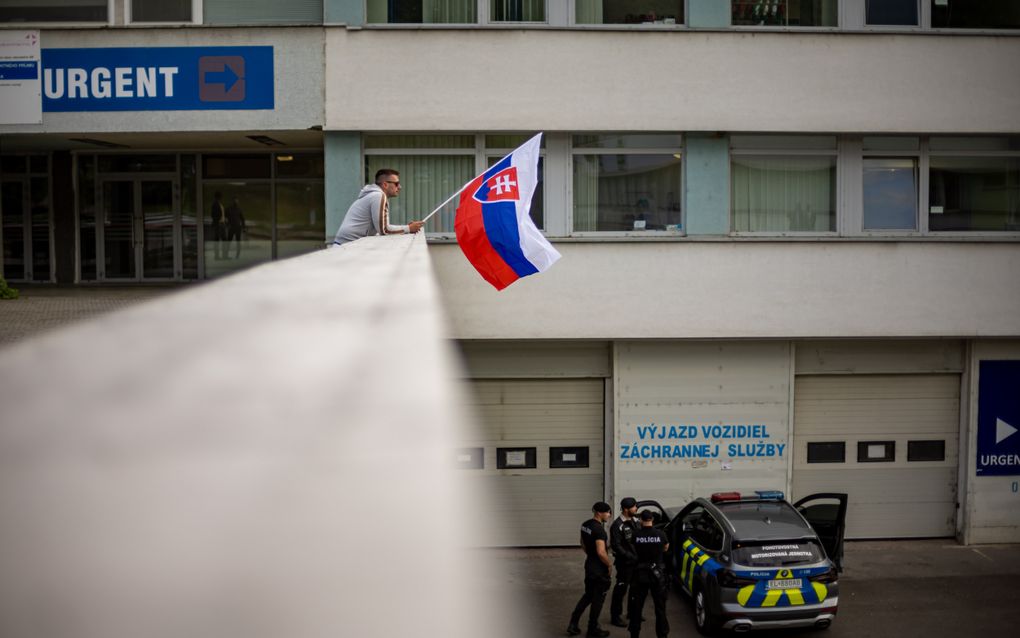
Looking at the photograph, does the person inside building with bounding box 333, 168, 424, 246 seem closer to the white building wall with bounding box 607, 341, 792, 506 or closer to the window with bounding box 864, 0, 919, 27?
the white building wall with bounding box 607, 341, 792, 506

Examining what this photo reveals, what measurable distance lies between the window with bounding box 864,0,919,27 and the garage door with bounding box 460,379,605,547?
22.4 feet

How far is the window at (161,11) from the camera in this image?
1452 cm

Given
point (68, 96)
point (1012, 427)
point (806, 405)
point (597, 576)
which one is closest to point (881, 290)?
point (806, 405)

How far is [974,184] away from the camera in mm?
15359

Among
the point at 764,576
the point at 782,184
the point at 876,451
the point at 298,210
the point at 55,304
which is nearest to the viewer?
the point at 764,576

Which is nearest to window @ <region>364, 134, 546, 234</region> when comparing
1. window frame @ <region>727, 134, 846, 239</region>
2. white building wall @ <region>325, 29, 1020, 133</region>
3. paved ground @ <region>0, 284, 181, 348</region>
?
white building wall @ <region>325, 29, 1020, 133</region>

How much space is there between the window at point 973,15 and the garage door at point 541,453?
24.8 feet

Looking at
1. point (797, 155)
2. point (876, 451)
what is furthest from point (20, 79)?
point (876, 451)

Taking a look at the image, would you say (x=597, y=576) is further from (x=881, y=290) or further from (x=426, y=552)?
(x=426, y=552)

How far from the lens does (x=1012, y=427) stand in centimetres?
1567

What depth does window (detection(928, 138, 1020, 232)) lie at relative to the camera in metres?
15.3

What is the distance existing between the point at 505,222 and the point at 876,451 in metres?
8.61

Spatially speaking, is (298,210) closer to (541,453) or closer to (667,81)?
(541,453)

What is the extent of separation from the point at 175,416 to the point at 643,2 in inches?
587
